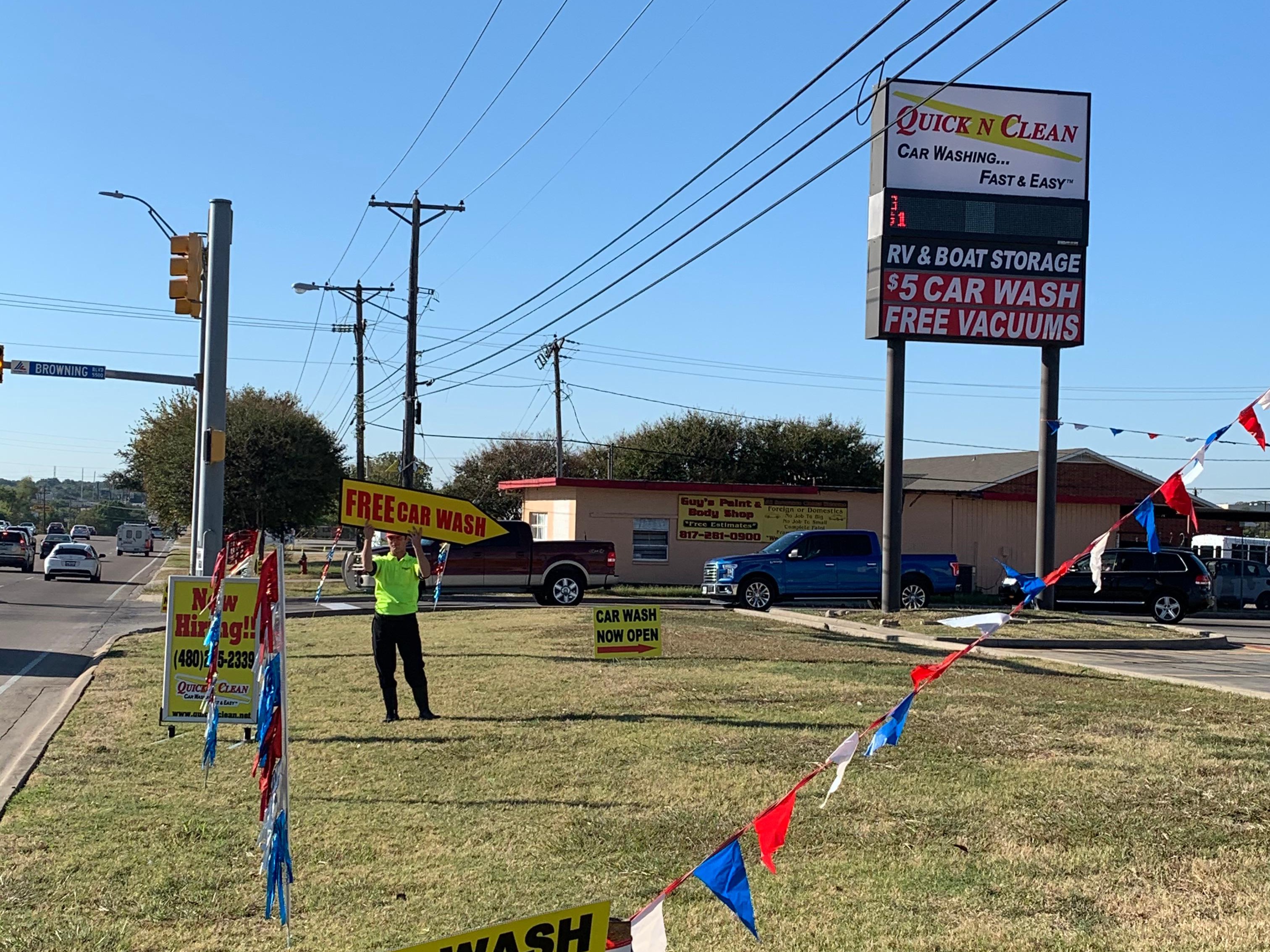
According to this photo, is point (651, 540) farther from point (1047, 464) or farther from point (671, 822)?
point (671, 822)

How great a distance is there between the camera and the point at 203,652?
10266 millimetres

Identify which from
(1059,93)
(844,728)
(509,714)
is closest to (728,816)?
(844,728)

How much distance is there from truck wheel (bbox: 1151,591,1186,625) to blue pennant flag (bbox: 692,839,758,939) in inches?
1058

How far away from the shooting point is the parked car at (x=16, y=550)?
48.7m

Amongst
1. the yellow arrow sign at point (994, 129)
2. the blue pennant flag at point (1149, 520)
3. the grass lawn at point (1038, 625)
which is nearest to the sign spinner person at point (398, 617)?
the blue pennant flag at point (1149, 520)

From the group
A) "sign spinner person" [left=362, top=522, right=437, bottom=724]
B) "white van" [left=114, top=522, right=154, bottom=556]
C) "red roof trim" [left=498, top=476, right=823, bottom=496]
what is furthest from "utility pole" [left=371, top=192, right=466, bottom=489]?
"white van" [left=114, top=522, right=154, bottom=556]

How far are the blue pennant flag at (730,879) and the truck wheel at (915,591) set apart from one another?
26.3 meters

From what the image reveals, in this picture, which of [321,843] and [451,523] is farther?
[451,523]

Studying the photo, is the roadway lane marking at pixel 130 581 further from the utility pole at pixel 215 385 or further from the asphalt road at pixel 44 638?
the utility pole at pixel 215 385

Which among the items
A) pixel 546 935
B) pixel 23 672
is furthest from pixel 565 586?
pixel 546 935

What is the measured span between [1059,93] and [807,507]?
17552 millimetres

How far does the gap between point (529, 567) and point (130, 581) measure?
21932 millimetres

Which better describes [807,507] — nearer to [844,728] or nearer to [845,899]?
[844,728]

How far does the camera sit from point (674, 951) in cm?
512
